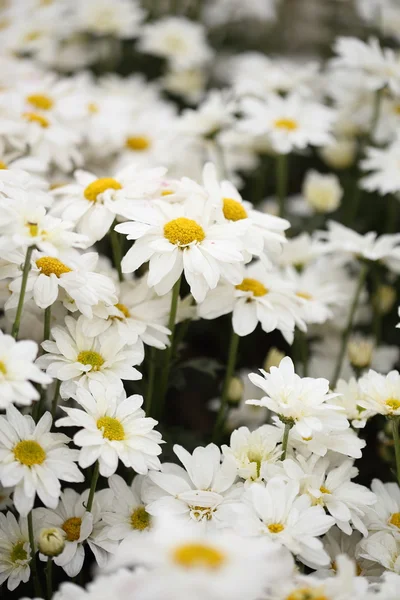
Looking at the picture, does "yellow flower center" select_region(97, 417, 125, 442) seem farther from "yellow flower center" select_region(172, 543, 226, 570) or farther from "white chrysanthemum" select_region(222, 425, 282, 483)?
"yellow flower center" select_region(172, 543, 226, 570)

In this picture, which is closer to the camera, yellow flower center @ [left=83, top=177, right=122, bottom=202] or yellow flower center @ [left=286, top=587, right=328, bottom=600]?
yellow flower center @ [left=286, top=587, right=328, bottom=600]

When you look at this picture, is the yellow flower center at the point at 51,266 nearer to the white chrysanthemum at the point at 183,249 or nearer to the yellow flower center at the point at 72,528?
the white chrysanthemum at the point at 183,249

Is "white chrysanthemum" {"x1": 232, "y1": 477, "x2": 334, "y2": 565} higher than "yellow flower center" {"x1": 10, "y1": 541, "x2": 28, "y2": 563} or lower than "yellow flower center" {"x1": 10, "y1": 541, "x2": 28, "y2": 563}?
higher

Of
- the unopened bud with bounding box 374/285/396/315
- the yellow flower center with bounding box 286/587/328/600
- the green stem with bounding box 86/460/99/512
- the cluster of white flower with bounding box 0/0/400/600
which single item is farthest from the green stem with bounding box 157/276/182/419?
the unopened bud with bounding box 374/285/396/315

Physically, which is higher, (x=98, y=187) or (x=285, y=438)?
(x=98, y=187)

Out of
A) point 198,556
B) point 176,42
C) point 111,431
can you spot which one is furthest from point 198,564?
point 176,42

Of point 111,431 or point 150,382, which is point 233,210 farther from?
point 111,431

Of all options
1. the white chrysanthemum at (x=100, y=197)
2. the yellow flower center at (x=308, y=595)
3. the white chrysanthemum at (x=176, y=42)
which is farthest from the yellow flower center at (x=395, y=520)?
the white chrysanthemum at (x=176, y=42)

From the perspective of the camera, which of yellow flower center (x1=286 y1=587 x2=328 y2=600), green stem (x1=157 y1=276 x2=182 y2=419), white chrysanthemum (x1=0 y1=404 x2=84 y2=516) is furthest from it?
green stem (x1=157 y1=276 x2=182 y2=419)
